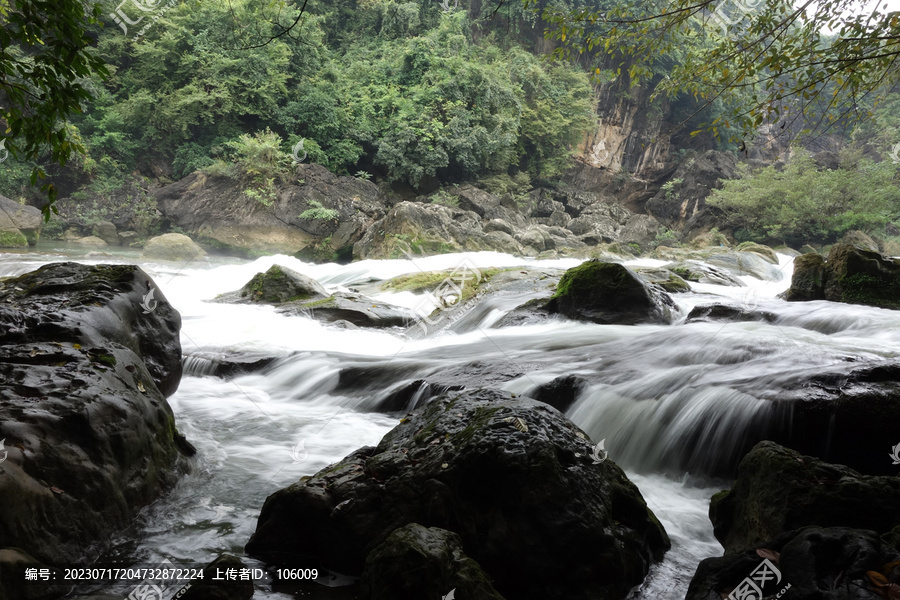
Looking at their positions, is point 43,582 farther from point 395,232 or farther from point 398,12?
point 398,12

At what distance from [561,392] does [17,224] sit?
792 inches

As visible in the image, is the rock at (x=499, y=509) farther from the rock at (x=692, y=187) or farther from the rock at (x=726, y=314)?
the rock at (x=692, y=187)

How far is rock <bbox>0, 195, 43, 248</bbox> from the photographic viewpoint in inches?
674

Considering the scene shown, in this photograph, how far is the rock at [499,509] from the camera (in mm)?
2557

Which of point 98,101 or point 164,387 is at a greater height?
point 98,101

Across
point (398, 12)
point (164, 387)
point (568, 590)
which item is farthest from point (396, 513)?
point (398, 12)

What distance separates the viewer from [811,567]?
78.7 inches

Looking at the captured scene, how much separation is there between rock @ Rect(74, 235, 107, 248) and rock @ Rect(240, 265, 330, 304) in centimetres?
1453

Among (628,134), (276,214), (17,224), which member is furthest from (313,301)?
(628,134)

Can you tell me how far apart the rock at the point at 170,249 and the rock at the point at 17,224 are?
3.33 meters

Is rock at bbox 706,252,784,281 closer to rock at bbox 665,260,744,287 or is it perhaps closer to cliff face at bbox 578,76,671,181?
rock at bbox 665,260,744,287

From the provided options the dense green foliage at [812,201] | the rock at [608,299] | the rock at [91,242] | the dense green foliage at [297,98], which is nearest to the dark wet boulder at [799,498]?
the rock at [608,299]

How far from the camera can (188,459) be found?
12.5 ft

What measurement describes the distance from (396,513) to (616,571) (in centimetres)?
111
